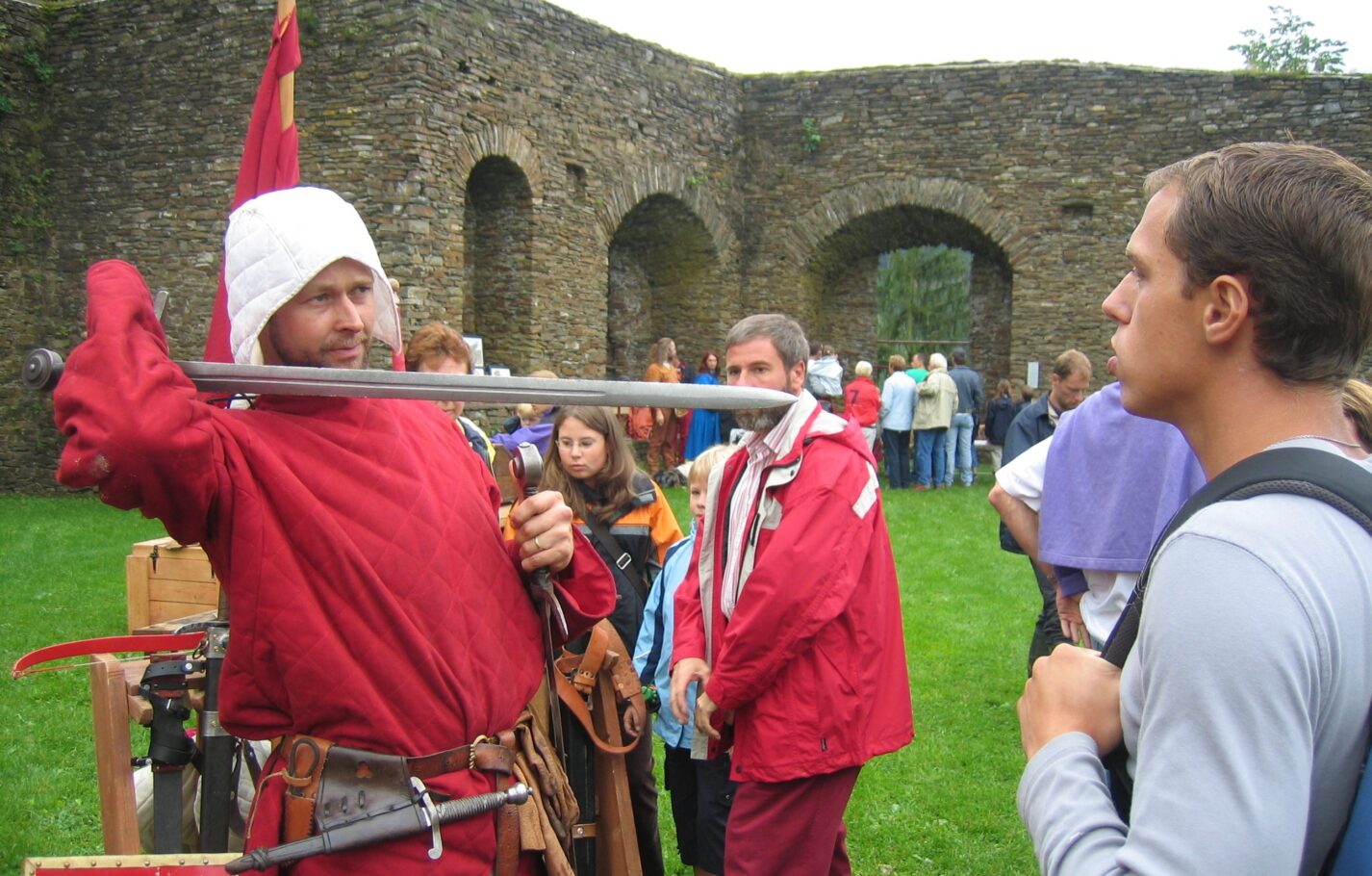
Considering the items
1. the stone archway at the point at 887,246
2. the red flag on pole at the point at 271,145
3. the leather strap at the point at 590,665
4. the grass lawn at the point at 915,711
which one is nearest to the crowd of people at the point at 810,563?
the leather strap at the point at 590,665

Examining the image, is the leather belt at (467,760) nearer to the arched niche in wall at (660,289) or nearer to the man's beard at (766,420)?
the man's beard at (766,420)

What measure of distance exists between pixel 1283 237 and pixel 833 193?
1525cm

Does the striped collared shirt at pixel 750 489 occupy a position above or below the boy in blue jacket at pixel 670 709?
above

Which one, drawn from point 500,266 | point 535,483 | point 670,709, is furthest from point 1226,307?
point 500,266

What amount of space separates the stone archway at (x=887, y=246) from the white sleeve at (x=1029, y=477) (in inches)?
527

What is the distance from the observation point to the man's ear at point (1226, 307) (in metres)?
1.04

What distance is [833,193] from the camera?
51.8ft

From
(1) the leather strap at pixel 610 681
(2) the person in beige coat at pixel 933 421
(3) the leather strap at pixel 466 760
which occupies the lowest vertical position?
(2) the person in beige coat at pixel 933 421

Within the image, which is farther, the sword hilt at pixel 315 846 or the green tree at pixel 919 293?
the green tree at pixel 919 293

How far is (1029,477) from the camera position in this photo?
2.77 m

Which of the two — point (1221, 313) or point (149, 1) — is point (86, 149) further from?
point (1221, 313)

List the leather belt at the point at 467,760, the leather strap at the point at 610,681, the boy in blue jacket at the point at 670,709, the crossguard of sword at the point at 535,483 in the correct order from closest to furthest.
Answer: the leather belt at the point at 467,760 → the crossguard of sword at the point at 535,483 → the leather strap at the point at 610,681 → the boy in blue jacket at the point at 670,709

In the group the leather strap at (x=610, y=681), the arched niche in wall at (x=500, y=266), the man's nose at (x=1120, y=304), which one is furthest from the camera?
the arched niche in wall at (x=500, y=266)

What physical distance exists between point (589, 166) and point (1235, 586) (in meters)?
13.1
